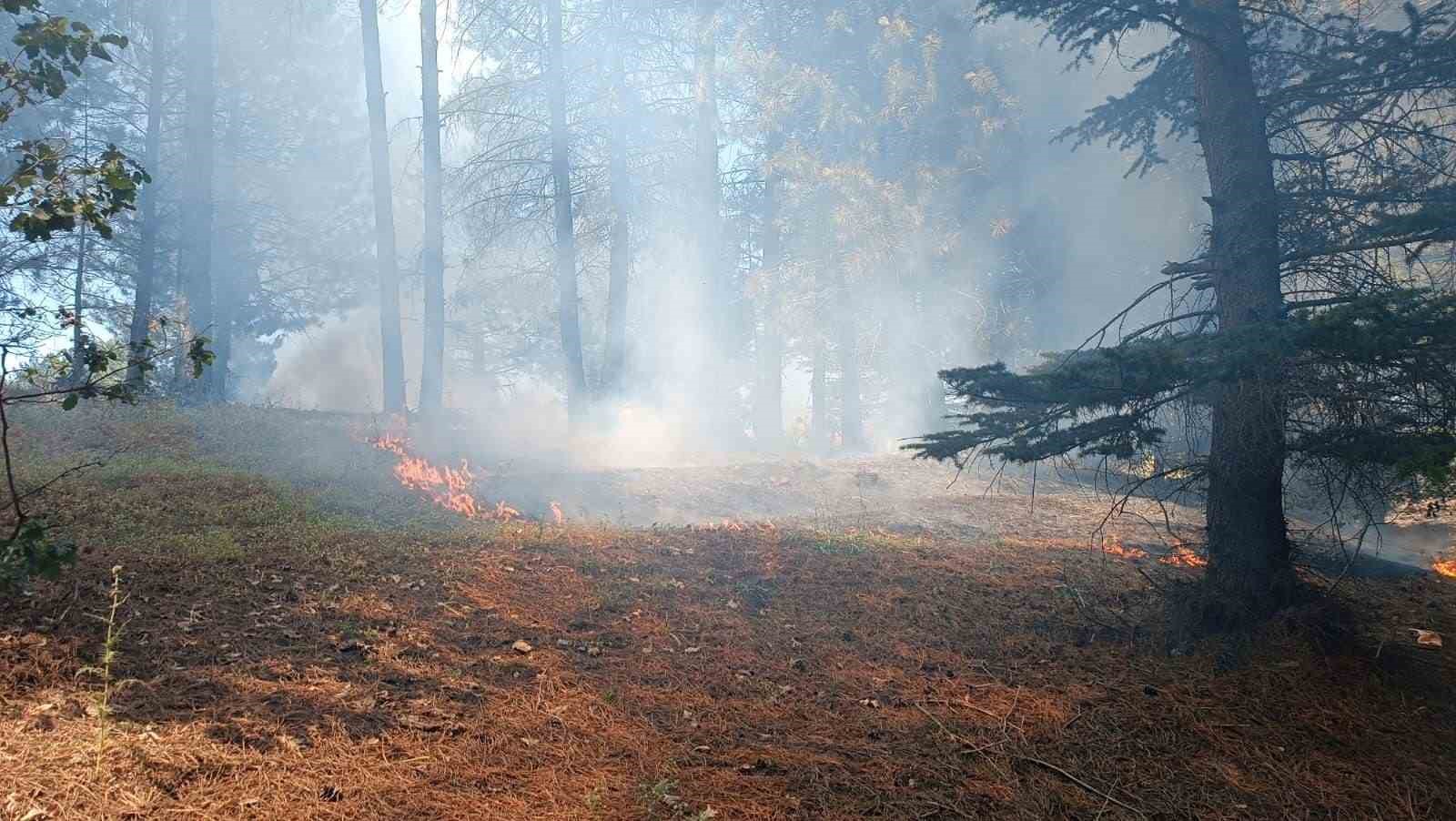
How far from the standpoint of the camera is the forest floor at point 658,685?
3.73 metres

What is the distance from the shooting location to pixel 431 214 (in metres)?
18.4

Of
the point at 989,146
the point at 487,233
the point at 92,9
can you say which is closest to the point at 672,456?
the point at 487,233

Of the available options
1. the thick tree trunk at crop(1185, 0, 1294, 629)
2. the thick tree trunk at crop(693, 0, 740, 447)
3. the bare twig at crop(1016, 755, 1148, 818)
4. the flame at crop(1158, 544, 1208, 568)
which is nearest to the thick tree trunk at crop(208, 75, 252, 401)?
the thick tree trunk at crop(693, 0, 740, 447)

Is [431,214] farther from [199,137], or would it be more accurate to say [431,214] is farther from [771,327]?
[771,327]

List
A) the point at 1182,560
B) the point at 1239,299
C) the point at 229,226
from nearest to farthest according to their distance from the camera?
the point at 1239,299, the point at 1182,560, the point at 229,226

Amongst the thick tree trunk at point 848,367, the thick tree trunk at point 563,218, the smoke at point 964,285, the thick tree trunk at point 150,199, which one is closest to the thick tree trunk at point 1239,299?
the smoke at point 964,285

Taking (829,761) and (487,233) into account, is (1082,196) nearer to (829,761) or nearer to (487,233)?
(487,233)

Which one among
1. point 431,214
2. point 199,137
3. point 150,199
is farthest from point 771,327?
point 150,199

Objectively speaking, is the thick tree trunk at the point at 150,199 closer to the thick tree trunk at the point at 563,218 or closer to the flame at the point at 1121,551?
the thick tree trunk at the point at 563,218

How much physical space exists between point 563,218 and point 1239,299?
50.9 feet

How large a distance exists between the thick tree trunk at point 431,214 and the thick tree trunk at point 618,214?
13.5ft

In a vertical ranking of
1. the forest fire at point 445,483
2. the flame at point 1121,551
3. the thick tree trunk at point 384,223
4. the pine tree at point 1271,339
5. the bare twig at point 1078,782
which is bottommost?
the bare twig at point 1078,782

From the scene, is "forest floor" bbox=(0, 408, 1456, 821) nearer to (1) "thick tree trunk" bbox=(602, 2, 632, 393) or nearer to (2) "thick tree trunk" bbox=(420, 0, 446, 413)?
(2) "thick tree trunk" bbox=(420, 0, 446, 413)

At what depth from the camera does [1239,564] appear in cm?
594
